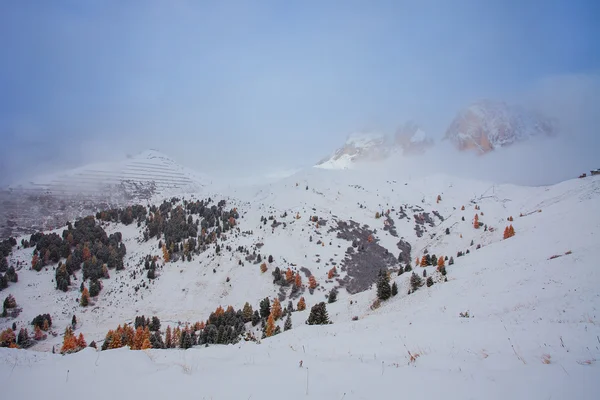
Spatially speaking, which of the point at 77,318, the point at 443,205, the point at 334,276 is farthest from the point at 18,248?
the point at 443,205

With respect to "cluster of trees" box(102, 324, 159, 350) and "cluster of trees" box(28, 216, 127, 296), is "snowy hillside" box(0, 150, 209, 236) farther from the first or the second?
"cluster of trees" box(102, 324, 159, 350)

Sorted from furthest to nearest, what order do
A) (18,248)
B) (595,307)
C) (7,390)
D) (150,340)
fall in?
(18,248) → (150,340) → (595,307) → (7,390)

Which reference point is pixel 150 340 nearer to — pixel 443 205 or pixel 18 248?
pixel 18 248

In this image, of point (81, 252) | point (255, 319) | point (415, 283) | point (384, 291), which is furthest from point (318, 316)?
point (81, 252)

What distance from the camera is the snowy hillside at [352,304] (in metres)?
5.86

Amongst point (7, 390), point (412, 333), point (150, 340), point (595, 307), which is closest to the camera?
point (7, 390)

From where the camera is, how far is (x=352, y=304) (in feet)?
143

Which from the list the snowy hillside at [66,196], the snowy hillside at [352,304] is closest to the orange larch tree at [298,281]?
the snowy hillside at [352,304]

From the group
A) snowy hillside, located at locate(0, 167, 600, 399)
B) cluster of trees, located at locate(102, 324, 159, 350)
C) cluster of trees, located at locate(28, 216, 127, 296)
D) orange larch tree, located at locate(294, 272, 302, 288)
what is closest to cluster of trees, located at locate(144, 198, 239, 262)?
snowy hillside, located at locate(0, 167, 600, 399)

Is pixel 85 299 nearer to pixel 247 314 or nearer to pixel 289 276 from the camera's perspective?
pixel 247 314

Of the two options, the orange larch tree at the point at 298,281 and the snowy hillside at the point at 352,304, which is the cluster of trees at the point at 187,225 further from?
the orange larch tree at the point at 298,281

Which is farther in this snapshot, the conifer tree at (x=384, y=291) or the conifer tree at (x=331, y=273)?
the conifer tree at (x=331, y=273)

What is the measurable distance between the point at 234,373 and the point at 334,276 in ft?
245

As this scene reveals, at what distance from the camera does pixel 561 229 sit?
1839 inches
